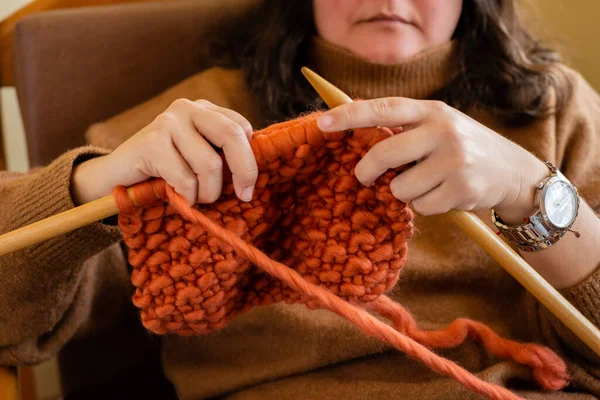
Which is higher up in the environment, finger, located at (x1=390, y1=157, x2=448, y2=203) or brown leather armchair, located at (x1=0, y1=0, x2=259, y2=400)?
finger, located at (x1=390, y1=157, x2=448, y2=203)

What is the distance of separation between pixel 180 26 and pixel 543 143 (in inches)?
25.0

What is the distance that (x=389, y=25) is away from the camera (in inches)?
30.5

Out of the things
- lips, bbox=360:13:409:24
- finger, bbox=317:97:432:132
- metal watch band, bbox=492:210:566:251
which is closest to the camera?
finger, bbox=317:97:432:132

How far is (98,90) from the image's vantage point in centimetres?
93

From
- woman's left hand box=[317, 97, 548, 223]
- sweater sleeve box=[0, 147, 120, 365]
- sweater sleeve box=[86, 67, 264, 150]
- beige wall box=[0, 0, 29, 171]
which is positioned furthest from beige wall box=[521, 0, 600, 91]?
beige wall box=[0, 0, 29, 171]

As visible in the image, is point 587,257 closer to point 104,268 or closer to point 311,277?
point 311,277

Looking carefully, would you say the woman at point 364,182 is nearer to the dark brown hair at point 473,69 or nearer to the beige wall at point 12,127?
the dark brown hair at point 473,69

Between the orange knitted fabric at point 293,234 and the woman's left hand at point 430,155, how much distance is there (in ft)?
0.07

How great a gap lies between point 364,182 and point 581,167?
0.46m

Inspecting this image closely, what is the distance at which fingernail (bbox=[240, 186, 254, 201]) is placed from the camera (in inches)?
20.0

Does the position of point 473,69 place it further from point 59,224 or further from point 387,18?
point 59,224

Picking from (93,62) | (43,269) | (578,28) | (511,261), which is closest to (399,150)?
(511,261)

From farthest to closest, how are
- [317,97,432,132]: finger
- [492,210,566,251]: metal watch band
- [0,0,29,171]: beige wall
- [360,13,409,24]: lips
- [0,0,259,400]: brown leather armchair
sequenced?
[0,0,29,171]: beige wall → [0,0,259,400]: brown leather armchair → [360,13,409,24]: lips → [492,210,566,251]: metal watch band → [317,97,432,132]: finger

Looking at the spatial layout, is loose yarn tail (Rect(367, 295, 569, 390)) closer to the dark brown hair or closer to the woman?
the woman
